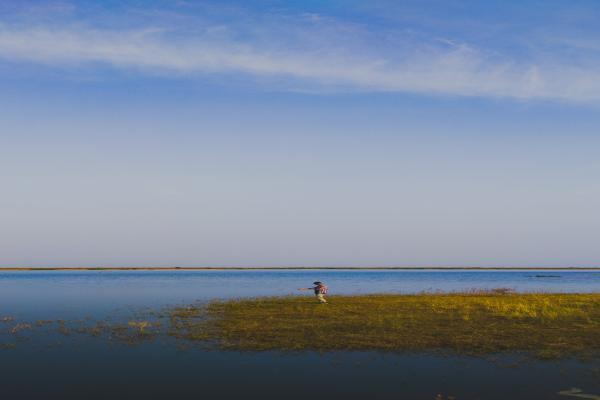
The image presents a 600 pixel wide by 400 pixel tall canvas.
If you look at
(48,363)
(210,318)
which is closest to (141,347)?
(48,363)

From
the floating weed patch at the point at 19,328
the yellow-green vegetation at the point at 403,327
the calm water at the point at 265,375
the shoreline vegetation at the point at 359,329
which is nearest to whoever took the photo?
the calm water at the point at 265,375

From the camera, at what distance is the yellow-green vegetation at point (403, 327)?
23.9 m

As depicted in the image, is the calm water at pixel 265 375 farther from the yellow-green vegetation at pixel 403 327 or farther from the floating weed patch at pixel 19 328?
the floating weed patch at pixel 19 328

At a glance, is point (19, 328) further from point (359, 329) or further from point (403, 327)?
point (403, 327)

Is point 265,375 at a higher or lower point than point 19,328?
lower

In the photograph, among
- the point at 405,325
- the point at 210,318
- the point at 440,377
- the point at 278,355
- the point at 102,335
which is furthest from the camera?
the point at 210,318

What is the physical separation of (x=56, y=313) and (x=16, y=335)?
38.1ft

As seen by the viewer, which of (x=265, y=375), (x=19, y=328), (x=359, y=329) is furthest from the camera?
(x=19, y=328)

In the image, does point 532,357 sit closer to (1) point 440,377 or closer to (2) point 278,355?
(1) point 440,377

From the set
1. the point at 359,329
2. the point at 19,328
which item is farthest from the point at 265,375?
the point at 19,328

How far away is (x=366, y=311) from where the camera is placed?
37719 millimetres

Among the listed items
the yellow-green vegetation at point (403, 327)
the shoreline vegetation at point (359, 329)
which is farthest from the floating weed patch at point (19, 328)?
the yellow-green vegetation at point (403, 327)

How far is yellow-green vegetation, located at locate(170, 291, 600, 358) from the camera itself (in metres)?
23.9

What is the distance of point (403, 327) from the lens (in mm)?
29453
